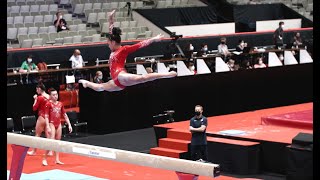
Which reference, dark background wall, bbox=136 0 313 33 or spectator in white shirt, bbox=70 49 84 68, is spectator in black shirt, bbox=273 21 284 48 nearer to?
dark background wall, bbox=136 0 313 33

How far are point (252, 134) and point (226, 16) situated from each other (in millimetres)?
13616

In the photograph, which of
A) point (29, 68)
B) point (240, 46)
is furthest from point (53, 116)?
point (240, 46)

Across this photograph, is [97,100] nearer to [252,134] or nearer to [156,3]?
[252,134]

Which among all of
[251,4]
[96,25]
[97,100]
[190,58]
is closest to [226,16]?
[251,4]

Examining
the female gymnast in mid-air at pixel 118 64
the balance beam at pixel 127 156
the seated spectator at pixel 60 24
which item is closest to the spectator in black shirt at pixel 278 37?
the seated spectator at pixel 60 24

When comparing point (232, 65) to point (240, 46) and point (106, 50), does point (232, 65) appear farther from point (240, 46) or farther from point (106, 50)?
point (106, 50)

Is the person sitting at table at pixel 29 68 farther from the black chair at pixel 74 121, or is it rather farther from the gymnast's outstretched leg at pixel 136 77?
the gymnast's outstretched leg at pixel 136 77

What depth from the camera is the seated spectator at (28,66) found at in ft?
53.4

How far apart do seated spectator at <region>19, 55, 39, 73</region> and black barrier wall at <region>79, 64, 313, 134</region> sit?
143 centimetres

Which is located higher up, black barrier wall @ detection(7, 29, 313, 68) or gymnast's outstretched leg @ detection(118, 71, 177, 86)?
gymnast's outstretched leg @ detection(118, 71, 177, 86)

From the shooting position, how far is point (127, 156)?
27.6ft

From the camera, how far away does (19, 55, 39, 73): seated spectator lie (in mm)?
16275

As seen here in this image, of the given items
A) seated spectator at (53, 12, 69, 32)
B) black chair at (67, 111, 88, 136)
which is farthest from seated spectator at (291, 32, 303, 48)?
black chair at (67, 111, 88, 136)

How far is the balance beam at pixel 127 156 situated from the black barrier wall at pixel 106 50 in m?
7.69
